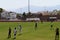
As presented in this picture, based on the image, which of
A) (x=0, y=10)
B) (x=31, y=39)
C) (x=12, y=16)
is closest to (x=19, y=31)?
(x=31, y=39)

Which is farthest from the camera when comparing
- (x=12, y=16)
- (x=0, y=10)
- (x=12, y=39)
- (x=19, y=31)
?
(x=0, y=10)

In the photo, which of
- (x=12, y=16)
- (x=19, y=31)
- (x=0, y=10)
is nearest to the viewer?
(x=19, y=31)

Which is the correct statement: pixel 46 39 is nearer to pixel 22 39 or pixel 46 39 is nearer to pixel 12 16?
pixel 22 39

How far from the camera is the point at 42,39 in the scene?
24547 mm

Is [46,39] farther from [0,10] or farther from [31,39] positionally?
[0,10]

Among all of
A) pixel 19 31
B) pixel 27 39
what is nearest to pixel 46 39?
pixel 27 39

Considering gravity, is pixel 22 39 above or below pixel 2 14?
above

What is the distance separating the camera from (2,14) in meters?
132

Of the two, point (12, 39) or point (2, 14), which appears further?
point (2, 14)

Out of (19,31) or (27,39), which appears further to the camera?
(19,31)

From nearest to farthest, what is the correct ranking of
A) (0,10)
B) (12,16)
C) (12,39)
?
(12,39), (12,16), (0,10)

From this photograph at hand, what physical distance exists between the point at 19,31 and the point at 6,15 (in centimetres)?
10306

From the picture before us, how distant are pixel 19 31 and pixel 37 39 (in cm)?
617

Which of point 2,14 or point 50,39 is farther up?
point 50,39
